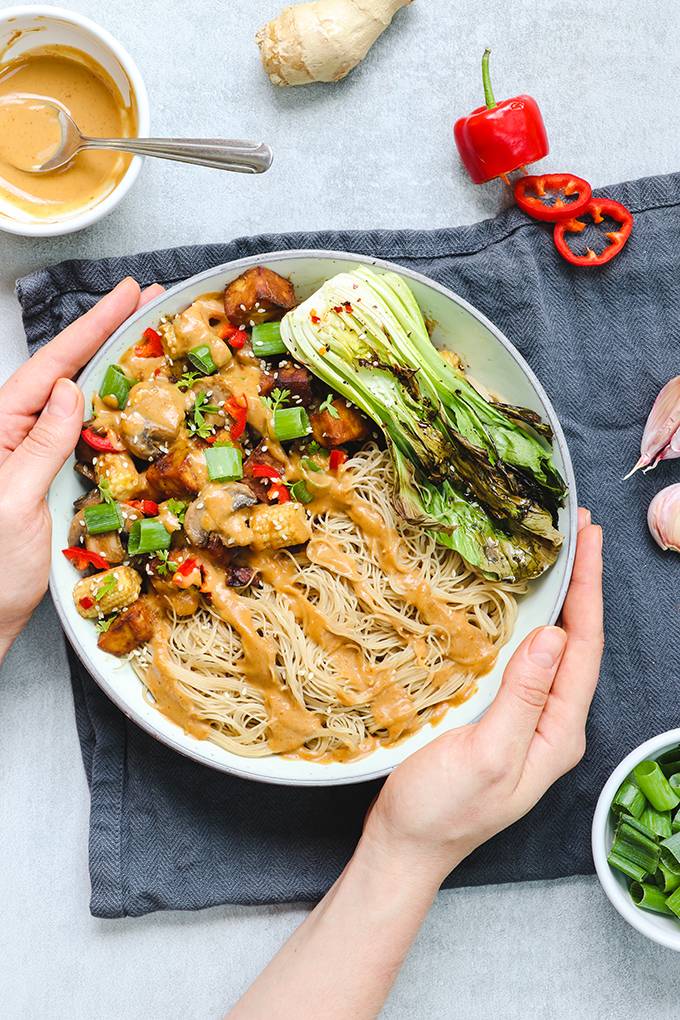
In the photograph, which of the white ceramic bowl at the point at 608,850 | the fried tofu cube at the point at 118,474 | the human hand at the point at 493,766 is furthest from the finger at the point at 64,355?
the white ceramic bowl at the point at 608,850

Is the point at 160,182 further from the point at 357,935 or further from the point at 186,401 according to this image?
the point at 357,935

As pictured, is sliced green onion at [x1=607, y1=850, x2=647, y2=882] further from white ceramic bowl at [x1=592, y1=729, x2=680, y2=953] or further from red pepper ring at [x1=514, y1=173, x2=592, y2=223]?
red pepper ring at [x1=514, y1=173, x2=592, y2=223]

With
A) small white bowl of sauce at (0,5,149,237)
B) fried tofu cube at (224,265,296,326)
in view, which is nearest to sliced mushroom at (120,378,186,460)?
fried tofu cube at (224,265,296,326)

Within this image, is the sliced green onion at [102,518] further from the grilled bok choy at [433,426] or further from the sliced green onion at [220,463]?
the grilled bok choy at [433,426]

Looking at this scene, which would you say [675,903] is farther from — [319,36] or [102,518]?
[319,36]

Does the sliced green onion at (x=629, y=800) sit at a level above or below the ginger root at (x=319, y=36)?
below
